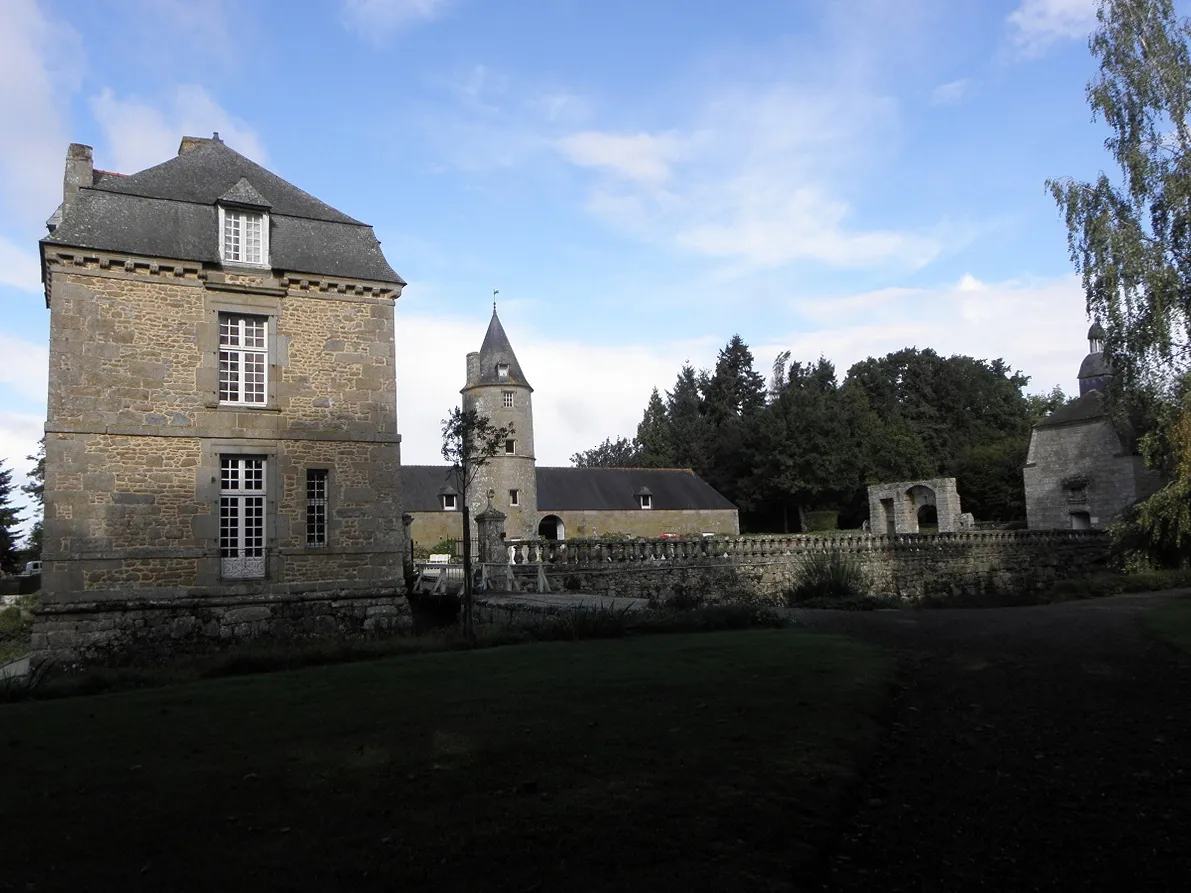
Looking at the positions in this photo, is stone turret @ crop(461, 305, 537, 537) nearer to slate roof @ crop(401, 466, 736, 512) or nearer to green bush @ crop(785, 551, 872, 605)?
slate roof @ crop(401, 466, 736, 512)

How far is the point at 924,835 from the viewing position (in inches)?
174

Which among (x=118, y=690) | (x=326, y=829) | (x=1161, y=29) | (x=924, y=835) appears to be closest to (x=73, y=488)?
(x=118, y=690)

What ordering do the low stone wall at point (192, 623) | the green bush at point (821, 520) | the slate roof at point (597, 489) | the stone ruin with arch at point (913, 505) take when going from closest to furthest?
the low stone wall at point (192, 623) → the stone ruin with arch at point (913, 505) → the slate roof at point (597, 489) → the green bush at point (821, 520)

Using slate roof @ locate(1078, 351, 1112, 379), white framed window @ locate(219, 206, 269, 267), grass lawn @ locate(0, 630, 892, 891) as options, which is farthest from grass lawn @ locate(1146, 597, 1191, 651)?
slate roof @ locate(1078, 351, 1112, 379)

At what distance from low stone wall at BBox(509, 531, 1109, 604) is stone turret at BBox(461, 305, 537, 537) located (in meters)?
12.7

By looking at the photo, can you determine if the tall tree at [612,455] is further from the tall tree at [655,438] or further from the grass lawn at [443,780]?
the grass lawn at [443,780]

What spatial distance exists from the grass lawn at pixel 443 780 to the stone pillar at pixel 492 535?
38.5ft

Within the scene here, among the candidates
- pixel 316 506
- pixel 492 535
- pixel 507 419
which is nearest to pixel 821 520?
pixel 507 419

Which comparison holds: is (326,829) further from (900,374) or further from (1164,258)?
(900,374)

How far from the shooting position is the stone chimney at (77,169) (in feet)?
51.8

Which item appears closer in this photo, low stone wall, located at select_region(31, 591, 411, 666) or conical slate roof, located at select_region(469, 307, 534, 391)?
low stone wall, located at select_region(31, 591, 411, 666)

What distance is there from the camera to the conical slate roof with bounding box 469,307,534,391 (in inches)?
1432

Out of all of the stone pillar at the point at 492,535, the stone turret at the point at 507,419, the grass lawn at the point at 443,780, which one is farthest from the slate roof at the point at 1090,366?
the grass lawn at the point at 443,780

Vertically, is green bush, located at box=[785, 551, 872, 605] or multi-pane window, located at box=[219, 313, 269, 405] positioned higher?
multi-pane window, located at box=[219, 313, 269, 405]
